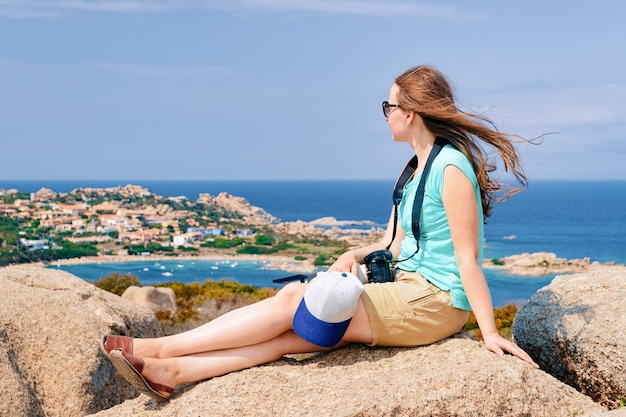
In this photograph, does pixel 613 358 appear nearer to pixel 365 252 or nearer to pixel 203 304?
pixel 365 252

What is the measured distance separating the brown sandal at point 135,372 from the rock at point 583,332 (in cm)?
276

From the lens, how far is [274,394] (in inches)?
155

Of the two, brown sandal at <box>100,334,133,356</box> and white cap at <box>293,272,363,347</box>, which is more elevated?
white cap at <box>293,272,363,347</box>

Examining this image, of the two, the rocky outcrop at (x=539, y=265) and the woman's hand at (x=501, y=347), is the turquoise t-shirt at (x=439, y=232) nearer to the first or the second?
the woman's hand at (x=501, y=347)

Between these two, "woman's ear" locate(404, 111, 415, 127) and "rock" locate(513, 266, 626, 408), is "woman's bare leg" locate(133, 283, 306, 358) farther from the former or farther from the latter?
"rock" locate(513, 266, 626, 408)

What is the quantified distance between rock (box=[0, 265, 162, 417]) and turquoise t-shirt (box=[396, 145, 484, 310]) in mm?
2908

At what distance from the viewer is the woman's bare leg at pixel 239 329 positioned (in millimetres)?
3990

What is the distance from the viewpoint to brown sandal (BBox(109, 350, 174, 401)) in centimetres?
379

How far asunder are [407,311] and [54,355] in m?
3.00

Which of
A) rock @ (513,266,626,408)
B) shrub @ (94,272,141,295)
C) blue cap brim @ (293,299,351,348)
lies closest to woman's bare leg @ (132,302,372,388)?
blue cap brim @ (293,299,351,348)

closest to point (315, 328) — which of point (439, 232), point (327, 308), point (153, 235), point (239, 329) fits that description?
point (327, 308)

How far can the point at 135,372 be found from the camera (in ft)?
12.6

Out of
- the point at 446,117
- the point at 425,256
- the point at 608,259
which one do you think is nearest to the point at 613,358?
the point at 425,256

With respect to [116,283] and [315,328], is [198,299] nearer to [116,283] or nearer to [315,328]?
[116,283]
